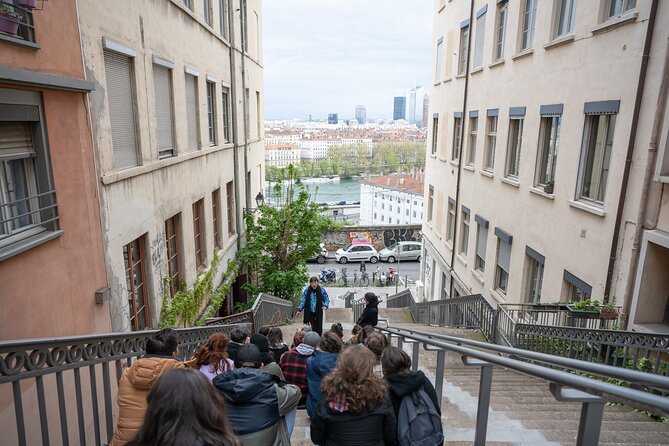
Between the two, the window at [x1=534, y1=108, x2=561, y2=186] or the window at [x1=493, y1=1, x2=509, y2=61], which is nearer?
the window at [x1=534, y1=108, x2=561, y2=186]

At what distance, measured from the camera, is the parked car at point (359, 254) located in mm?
40219

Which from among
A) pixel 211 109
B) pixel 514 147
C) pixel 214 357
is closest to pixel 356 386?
pixel 214 357

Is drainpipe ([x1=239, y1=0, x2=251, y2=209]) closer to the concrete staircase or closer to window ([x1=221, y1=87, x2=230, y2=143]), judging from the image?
window ([x1=221, y1=87, x2=230, y2=143])

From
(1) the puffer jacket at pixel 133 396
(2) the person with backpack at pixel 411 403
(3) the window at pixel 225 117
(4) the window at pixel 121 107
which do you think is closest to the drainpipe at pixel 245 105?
(3) the window at pixel 225 117

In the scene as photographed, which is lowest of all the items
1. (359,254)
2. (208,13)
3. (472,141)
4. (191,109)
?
(359,254)

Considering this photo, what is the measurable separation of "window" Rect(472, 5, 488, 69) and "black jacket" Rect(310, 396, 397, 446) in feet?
48.0

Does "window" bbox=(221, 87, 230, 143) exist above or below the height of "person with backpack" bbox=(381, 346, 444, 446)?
above

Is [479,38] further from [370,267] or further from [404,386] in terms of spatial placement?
[370,267]

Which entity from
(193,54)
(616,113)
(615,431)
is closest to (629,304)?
(616,113)

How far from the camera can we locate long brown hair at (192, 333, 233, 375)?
3812 mm

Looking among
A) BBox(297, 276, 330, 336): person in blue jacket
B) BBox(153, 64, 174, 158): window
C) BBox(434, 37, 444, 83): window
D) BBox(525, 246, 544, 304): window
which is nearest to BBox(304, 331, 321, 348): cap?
BBox(297, 276, 330, 336): person in blue jacket

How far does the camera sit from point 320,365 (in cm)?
446

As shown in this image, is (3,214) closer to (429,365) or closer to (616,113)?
(429,365)

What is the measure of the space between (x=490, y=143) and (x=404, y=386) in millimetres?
12967
